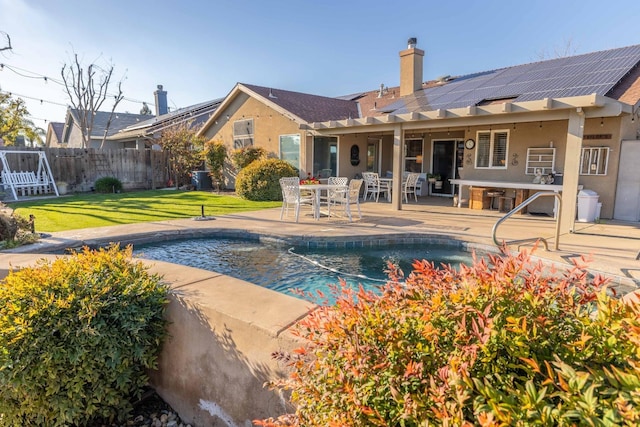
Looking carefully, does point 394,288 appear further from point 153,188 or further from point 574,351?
point 153,188

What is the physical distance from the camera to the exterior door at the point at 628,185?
28.8 ft

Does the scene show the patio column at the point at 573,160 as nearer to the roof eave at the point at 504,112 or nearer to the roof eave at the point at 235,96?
the roof eave at the point at 504,112

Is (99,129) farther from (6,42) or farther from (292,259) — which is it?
(292,259)

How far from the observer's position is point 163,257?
21.6ft

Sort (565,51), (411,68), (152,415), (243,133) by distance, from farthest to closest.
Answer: (565,51)
(243,133)
(411,68)
(152,415)

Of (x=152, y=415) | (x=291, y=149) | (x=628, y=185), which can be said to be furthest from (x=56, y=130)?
(x=628, y=185)

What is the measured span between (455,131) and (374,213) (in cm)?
530

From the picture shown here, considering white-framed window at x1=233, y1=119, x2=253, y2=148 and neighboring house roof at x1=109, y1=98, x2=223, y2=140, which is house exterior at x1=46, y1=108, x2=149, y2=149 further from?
white-framed window at x1=233, y1=119, x2=253, y2=148

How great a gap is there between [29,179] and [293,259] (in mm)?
13412

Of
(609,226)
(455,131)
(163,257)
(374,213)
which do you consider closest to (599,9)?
(455,131)

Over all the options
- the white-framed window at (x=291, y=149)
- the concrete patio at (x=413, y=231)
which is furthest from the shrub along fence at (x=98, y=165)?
the concrete patio at (x=413, y=231)

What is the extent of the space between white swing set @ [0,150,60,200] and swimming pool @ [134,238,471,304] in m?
10.3

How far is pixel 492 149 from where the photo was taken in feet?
37.9

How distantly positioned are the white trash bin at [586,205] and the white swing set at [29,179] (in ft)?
57.5
